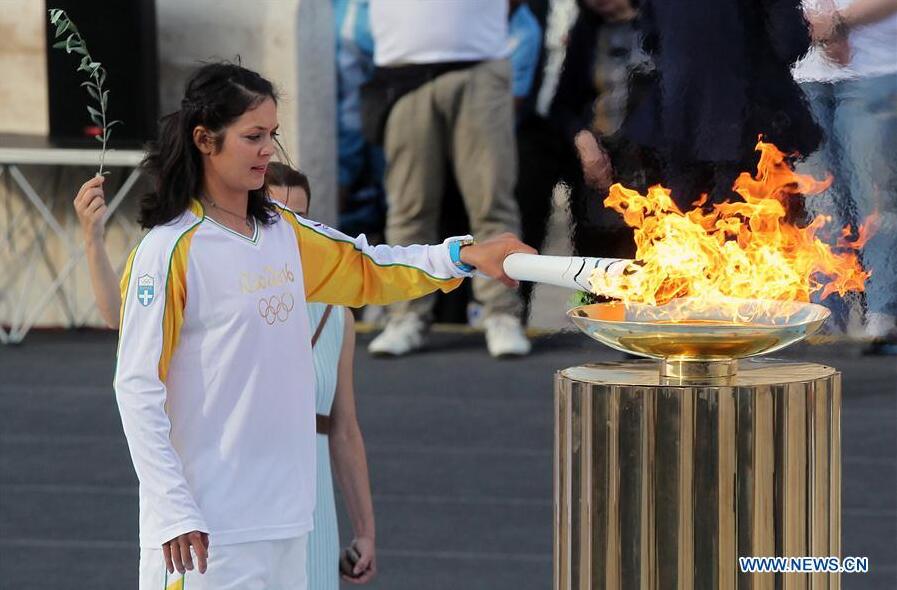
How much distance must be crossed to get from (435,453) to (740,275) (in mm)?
3499

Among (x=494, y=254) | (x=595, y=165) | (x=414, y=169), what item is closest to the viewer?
(x=494, y=254)

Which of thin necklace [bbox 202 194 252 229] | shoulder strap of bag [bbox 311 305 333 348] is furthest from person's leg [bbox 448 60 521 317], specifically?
thin necklace [bbox 202 194 252 229]

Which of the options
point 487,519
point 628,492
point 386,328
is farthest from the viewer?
point 386,328

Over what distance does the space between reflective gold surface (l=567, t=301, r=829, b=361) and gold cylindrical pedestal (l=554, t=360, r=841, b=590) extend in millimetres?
48

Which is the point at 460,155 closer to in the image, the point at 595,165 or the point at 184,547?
the point at 595,165

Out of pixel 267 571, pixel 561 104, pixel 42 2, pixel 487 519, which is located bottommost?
pixel 487 519

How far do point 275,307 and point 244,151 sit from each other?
247mm

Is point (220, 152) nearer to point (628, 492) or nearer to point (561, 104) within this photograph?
point (628, 492)

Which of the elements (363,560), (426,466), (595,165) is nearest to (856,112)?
(595,165)

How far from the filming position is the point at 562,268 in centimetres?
258

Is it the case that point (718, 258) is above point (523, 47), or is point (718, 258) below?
below

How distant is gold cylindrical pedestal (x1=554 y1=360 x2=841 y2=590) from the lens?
95.2 inches

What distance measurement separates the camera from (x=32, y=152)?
7734 millimetres

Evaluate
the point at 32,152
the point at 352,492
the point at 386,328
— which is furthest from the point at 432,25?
the point at 352,492
